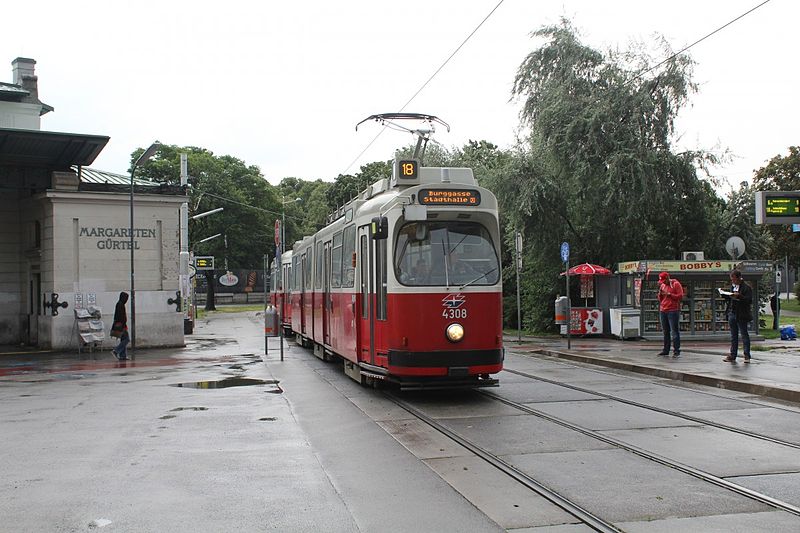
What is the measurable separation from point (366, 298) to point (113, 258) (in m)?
14.0

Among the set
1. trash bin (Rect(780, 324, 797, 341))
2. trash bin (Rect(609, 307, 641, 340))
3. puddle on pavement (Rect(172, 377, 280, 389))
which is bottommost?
puddle on pavement (Rect(172, 377, 280, 389))

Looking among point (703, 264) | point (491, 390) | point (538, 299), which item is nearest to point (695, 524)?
point (491, 390)

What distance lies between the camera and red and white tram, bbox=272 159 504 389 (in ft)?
38.5

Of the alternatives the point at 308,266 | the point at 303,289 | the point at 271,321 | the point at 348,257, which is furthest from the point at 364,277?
the point at 303,289

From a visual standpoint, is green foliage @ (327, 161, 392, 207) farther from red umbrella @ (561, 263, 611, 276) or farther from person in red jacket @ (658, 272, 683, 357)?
person in red jacket @ (658, 272, 683, 357)

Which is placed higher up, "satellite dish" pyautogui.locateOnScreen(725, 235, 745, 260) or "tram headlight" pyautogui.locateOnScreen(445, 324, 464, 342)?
"satellite dish" pyautogui.locateOnScreen(725, 235, 745, 260)

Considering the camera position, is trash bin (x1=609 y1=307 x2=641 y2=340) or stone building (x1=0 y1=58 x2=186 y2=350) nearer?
stone building (x1=0 y1=58 x2=186 y2=350)

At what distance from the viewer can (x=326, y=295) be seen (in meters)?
17.0

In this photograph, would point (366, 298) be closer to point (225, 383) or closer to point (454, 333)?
point (454, 333)

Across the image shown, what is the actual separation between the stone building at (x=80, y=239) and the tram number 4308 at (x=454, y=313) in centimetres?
1528

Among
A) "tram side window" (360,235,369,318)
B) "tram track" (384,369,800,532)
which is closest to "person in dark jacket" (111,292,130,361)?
"tram side window" (360,235,369,318)

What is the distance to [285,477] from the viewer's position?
7.59 metres

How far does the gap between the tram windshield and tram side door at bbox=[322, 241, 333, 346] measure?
4.63 meters

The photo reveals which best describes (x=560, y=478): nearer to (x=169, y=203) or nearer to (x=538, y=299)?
(x=169, y=203)
